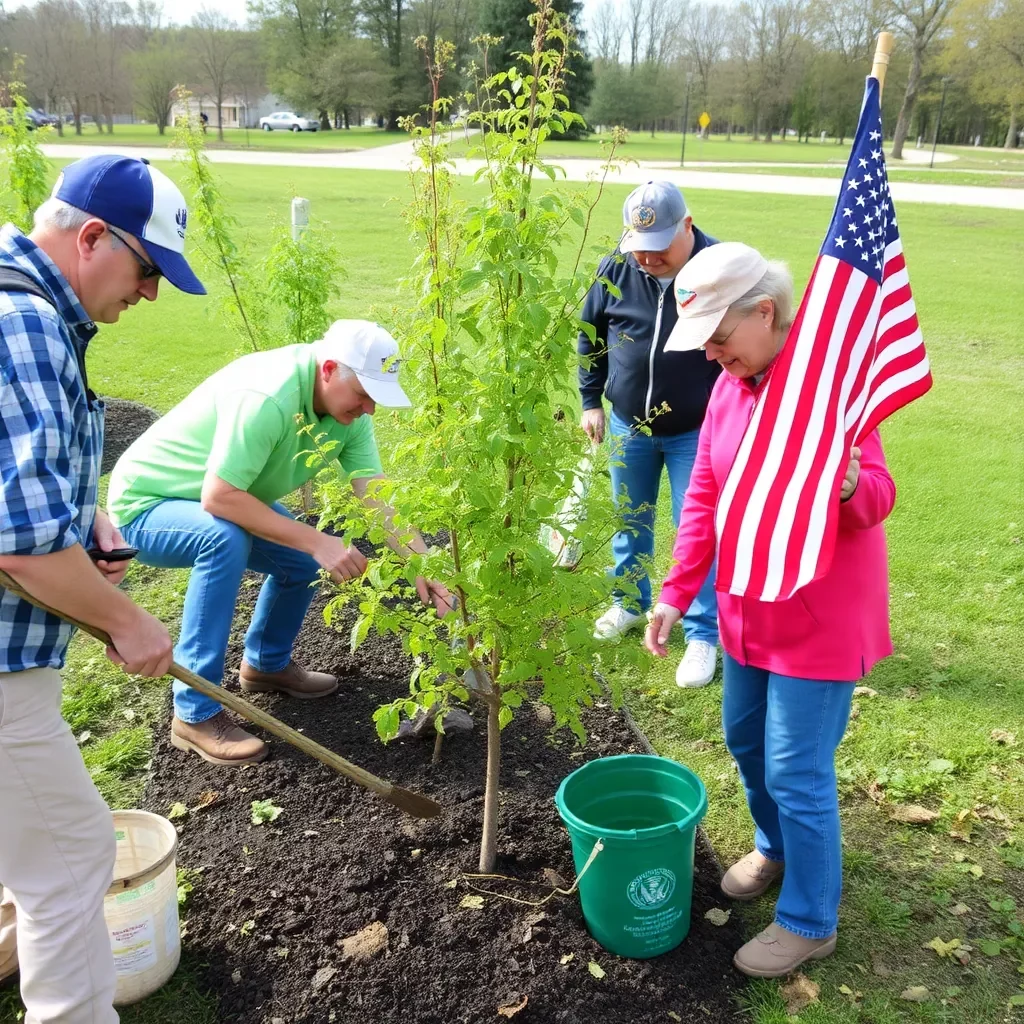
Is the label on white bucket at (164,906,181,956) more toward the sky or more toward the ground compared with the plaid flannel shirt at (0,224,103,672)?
more toward the ground

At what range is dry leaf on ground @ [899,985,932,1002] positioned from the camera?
2770 mm

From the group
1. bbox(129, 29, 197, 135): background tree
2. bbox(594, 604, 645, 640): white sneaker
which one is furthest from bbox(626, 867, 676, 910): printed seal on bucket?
bbox(129, 29, 197, 135): background tree

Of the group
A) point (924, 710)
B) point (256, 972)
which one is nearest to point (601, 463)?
point (256, 972)

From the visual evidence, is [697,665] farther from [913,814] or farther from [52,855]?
[52,855]

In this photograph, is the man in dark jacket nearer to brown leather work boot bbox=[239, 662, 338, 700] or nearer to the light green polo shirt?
the light green polo shirt

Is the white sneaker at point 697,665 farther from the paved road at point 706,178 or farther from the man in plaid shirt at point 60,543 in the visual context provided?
the paved road at point 706,178

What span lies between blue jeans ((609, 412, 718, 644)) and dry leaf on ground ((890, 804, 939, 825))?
4.09 ft

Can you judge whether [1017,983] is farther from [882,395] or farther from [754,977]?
[882,395]

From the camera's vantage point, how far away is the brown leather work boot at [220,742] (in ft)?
12.2

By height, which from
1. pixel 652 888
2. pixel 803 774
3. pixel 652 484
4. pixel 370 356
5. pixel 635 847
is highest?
pixel 370 356

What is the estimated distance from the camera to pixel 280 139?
55000 mm

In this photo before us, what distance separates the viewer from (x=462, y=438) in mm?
2455

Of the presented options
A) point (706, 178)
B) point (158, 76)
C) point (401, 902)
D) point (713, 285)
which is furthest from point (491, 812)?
point (158, 76)

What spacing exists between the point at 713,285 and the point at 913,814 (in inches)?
90.7
